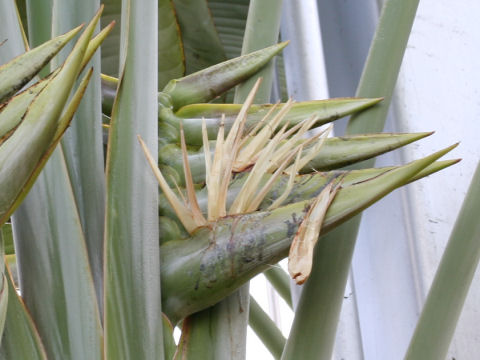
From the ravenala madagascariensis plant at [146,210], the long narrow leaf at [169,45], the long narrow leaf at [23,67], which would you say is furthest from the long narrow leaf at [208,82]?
the long narrow leaf at [169,45]

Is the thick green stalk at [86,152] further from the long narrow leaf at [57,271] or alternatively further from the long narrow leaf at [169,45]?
the long narrow leaf at [169,45]

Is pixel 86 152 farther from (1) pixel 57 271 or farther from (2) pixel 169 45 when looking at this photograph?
(2) pixel 169 45

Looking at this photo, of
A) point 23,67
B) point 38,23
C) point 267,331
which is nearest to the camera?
point 23,67

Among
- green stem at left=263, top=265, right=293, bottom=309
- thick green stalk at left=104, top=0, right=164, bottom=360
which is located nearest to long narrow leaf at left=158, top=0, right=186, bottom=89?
green stem at left=263, top=265, right=293, bottom=309

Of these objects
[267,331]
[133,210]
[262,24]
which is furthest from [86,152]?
[267,331]

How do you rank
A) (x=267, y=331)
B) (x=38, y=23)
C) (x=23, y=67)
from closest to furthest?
(x=23, y=67)
(x=38, y=23)
(x=267, y=331)

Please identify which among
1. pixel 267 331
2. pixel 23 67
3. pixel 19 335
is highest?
pixel 23 67

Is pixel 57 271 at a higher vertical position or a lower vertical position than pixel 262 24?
lower
